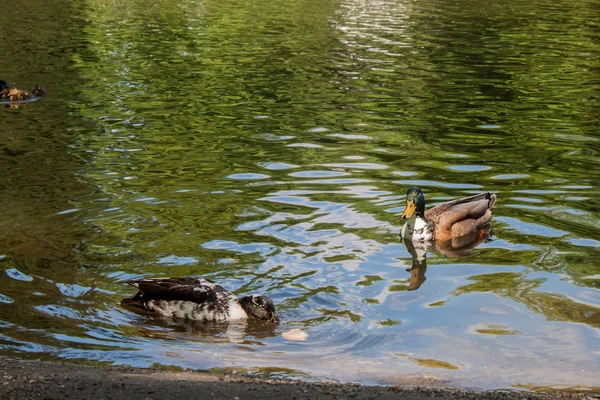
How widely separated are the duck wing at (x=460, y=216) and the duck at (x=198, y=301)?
4.09 meters

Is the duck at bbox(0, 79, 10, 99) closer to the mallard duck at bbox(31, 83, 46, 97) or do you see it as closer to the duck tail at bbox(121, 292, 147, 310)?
the mallard duck at bbox(31, 83, 46, 97)

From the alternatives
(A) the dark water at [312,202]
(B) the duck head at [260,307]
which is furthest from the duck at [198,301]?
(A) the dark water at [312,202]

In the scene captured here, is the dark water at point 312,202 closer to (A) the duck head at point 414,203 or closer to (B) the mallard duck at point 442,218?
(B) the mallard duck at point 442,218

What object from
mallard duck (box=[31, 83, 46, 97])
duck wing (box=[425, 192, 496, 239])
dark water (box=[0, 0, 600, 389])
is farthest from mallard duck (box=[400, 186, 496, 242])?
mallard duck (box=[31, 83, 46, 97])

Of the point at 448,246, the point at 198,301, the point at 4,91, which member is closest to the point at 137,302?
the point at 198,301

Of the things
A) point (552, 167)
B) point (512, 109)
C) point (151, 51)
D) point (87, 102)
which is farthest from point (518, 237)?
point (151, 51)

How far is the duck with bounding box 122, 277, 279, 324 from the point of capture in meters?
9.86

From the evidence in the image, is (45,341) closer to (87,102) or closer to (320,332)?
(320,332)

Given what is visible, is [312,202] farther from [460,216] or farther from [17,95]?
[17,95]

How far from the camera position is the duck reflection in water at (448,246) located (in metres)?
12.5

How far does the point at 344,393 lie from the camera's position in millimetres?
7469

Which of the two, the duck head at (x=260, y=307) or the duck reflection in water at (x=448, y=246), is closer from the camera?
the duck head at (x=260, y=307)

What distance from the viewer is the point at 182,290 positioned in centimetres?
1002

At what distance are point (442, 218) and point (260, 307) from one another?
4.39m
